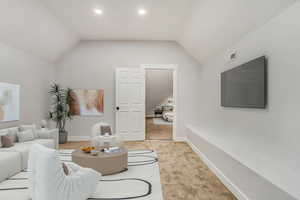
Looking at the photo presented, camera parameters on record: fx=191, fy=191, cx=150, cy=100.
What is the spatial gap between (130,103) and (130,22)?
246 centimetres

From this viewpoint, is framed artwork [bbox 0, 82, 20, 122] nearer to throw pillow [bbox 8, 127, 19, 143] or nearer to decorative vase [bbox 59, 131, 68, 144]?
throw pillow [bbox 8, 127, 19, 143]

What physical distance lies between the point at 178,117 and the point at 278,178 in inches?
170

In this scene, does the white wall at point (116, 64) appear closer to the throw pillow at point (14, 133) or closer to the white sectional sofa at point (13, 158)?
the throw pillow at point (14, 133)

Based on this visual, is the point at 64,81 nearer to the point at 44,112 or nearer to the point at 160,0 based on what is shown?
the point at 44,112

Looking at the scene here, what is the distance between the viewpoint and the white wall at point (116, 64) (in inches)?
245

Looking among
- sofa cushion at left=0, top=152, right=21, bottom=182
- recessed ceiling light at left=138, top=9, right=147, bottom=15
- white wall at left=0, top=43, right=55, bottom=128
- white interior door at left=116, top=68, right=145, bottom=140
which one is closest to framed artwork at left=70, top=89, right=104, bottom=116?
white interior door at left=116, top=68, right=145, bottom=140

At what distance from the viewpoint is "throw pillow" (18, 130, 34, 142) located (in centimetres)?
395

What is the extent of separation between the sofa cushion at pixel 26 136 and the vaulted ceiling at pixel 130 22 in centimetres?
195

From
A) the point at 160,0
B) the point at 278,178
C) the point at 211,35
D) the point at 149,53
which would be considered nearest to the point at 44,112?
the point at 149,53

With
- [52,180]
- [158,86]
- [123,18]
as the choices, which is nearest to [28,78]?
[123,18]

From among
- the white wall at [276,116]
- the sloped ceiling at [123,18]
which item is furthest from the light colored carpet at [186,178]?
the sloped ceiling at [123,18]

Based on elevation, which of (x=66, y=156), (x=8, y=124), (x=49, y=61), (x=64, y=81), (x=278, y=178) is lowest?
(x=66, y=156)

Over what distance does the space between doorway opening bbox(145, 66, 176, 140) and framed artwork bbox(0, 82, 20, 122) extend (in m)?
4.51

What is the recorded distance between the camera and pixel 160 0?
394cm
